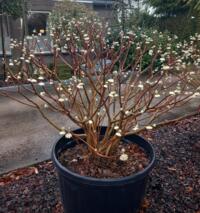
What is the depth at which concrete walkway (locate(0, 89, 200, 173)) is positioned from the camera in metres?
2.71

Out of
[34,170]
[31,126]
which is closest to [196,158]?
[34,170]

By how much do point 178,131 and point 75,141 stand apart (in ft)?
5.77

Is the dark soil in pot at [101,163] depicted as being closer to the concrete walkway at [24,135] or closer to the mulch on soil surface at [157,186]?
the mulch on soil surface at [157,186]

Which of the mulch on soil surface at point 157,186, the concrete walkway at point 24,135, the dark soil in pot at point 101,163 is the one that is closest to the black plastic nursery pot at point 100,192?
the dark soil in pot at point 101,163

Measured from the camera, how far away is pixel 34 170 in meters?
2.50

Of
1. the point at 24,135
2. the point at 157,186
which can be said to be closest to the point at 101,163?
the point at 157,186

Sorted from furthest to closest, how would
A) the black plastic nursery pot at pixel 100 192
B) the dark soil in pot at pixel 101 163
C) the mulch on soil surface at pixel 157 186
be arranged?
the mulch on soil surface at pixel 157 186, the dark soil in pot at pixel 101 163, the black plastic nursery pot at pixel 100 192

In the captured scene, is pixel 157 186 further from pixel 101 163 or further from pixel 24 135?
pixel 24 135

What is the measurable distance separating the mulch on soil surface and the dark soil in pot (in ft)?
1.35

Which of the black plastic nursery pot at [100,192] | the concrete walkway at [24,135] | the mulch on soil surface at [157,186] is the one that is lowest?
the concrete walkway at [24,135]

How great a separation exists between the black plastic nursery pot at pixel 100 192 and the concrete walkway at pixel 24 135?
3.38 feet

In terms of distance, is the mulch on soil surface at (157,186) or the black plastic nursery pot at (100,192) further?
the mulch on soil surface at (157,186)

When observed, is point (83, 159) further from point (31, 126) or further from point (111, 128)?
point (31, 126)

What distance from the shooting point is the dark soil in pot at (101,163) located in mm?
1814
